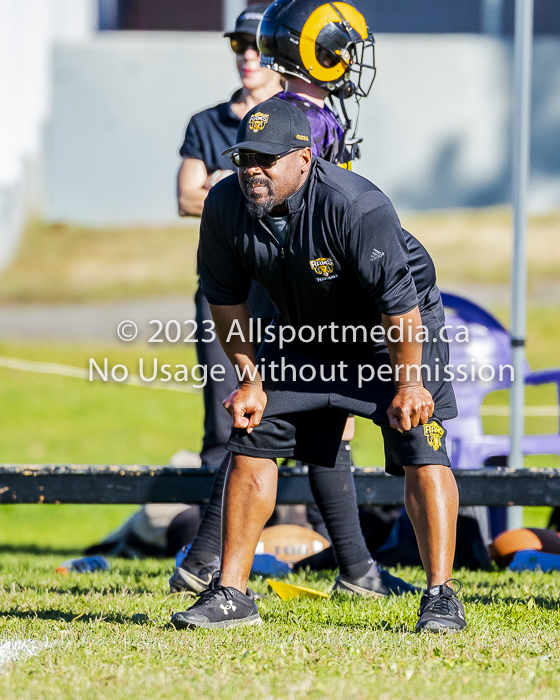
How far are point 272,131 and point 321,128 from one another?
0.65m

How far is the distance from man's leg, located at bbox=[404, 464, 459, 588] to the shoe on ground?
3.34 ft

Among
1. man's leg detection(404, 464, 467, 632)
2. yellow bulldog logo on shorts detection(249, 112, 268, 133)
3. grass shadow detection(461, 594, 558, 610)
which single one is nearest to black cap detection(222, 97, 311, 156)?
yellow bulldog logo on shorts detection(249, 112, 268, 133)

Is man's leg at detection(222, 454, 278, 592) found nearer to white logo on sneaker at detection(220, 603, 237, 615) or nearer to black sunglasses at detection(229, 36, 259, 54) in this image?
white logo on sneaker at detection(220, 603, 237, 615)

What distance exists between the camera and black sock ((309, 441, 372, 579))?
4.09 m

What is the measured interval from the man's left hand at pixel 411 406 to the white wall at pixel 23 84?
1794cm

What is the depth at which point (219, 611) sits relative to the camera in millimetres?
3369

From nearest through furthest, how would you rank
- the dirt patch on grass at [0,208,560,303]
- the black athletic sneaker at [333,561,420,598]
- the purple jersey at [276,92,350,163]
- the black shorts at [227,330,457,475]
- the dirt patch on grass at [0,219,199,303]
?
1. the black shorts at [227,330,457,475]
2. the purple jersey at [276,92,350,163]
3. the black athletic sneaker at [333,561,420,598]
4. the dirt patch on grass at [0,208,560,303]
5. the dirt patch on grass at [0,219,199,303]

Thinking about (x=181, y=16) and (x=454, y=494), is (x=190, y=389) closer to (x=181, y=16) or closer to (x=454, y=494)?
(x=454, y=494)

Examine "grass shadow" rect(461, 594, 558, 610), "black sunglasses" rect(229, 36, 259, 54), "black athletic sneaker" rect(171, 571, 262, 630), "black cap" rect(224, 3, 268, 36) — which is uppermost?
"black cap" rect(224, 3, 268, 36)

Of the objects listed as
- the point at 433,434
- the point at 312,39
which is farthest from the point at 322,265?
the point at 312,39

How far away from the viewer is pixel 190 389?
12750mm

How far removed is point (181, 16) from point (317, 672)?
21.6 meters

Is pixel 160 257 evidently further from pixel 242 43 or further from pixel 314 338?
pixel 314 338

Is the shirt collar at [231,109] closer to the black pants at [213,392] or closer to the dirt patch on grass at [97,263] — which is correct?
the black pants at [213,392]
